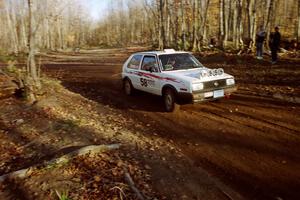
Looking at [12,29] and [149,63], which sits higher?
[12,29]

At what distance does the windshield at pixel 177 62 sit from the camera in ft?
30.2

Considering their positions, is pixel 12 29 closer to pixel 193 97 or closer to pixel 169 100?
pixel 169 100

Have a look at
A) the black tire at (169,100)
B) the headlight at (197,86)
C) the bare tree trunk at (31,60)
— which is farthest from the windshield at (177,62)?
the bare tree trunk at (31,60)

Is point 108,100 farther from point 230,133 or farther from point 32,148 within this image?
point 230,133

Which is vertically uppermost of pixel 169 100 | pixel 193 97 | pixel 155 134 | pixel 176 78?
pixel 176 78

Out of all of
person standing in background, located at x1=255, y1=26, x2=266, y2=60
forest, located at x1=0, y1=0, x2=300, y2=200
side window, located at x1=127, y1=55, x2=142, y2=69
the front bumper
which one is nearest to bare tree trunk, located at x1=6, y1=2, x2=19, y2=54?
forest, located at x1=0, y1=0, x2=300, y2=200

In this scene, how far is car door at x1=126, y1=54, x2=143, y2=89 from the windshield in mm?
1226

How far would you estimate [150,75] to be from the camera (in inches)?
376

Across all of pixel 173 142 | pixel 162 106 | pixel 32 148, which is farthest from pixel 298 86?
pixel 32 148

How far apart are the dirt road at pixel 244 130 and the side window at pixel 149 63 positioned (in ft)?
3.86

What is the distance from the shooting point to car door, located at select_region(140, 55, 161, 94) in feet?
30.4

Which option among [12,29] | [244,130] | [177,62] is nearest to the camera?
[244,130]

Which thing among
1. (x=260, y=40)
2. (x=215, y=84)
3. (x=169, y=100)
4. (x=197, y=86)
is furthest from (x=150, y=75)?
(x=260, y=40)

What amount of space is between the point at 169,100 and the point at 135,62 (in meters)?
2.55
